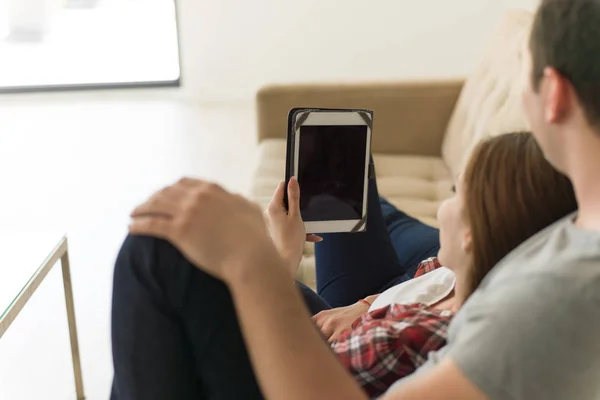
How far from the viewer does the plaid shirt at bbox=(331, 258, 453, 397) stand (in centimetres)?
86

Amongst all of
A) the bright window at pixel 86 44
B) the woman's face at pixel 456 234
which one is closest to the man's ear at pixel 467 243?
the woman's face at pixel 456 234

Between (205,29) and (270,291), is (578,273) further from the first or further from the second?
(205,29)

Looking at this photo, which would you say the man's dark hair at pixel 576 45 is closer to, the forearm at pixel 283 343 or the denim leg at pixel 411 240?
the forearm at pixel 283 343

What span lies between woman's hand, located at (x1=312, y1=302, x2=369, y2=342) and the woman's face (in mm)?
243

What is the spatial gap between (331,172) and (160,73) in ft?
9.50

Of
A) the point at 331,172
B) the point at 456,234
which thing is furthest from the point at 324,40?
the point at 456,234

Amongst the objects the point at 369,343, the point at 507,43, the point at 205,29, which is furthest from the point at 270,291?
the point at 205,29

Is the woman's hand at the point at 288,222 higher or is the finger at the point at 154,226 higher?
the finger at the point at 154,226

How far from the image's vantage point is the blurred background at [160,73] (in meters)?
2.88

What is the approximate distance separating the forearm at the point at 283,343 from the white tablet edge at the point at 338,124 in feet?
2.17

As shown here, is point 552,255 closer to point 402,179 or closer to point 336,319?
point 336,319

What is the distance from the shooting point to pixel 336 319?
1115mm

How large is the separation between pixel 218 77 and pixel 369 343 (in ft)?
10.5

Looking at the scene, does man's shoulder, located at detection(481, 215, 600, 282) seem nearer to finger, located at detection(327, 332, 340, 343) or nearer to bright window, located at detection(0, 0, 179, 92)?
finger, located at detection(327, 332, 340, 343)
